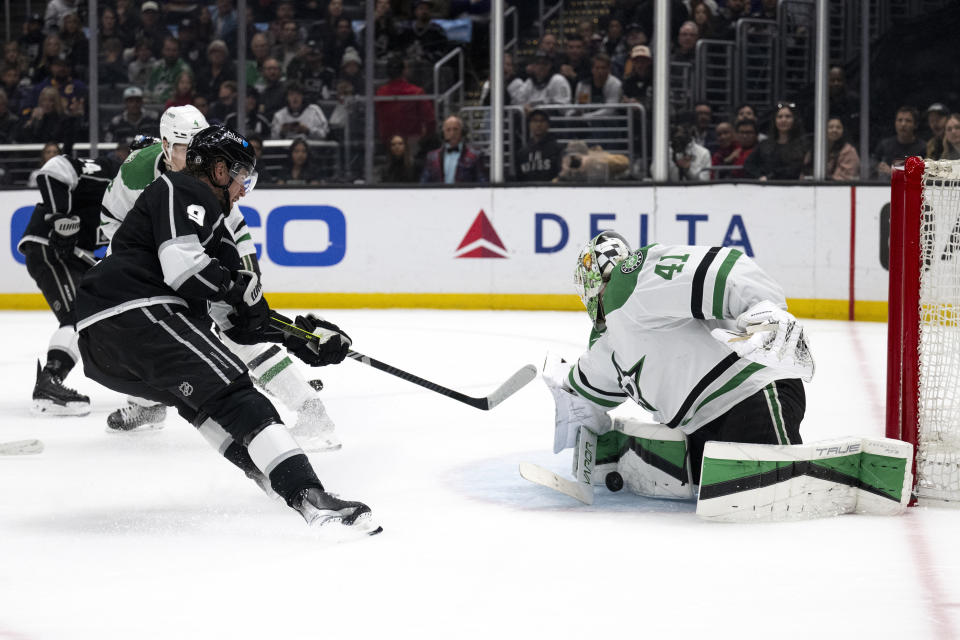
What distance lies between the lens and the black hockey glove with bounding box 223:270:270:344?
302cm

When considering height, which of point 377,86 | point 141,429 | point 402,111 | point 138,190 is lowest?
point 141,429

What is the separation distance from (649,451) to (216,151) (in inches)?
50.8

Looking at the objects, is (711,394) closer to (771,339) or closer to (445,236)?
(771,339)

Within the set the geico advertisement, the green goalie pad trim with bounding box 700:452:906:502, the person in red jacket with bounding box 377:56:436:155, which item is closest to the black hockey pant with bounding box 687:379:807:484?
the green goalie pad trim with bounding box 700:452:906:502

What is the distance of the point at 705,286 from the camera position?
2689 mm

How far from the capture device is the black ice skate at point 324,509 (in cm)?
265

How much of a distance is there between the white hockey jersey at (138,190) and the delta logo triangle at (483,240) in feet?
13.3

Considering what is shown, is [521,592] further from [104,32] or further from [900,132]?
[104,32]

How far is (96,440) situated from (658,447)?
6.56ft

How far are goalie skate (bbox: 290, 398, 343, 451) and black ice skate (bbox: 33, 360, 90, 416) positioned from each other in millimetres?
1101

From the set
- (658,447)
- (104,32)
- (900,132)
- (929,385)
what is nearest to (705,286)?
(658,447)

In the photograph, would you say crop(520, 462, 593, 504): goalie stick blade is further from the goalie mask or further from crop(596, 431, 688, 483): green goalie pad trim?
the goalie mask

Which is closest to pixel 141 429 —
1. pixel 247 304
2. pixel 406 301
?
pixel 247 304

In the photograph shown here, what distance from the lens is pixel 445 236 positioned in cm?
804
